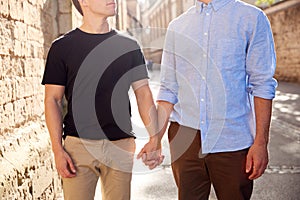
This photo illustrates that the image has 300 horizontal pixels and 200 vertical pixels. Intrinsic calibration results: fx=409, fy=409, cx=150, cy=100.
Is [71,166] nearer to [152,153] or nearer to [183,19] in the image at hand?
[152,153]

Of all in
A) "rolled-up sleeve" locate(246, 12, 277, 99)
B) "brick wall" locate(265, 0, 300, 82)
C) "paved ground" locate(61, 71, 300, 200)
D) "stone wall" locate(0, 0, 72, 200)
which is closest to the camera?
"rolled-up sleeve" locate(246, 12, 277, 99)

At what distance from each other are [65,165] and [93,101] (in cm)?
33

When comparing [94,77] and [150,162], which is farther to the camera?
[150,162]

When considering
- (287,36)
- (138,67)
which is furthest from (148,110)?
(287,36)

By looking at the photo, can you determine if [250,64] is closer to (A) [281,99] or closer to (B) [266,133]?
(B) [266,133]

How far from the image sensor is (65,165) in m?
1.92

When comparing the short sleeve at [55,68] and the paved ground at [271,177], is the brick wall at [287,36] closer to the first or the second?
the paved ground at [271,177]

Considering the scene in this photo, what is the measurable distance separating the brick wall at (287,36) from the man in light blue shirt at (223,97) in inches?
565

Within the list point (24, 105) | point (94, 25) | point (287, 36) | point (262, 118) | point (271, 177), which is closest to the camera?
point (262, 118)

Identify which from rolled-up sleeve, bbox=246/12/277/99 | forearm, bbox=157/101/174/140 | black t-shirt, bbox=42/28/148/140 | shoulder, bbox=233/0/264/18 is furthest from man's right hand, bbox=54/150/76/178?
shoulder, bbox=233/0/264/18

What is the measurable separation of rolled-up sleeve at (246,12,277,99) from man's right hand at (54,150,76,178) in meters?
0.92

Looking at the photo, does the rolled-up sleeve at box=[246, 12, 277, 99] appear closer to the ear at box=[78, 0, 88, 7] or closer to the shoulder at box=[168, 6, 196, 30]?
the shoulder at box=[168, 6, 196, 30]

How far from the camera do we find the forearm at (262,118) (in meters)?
1.88

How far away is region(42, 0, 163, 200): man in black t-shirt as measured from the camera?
1951mm
